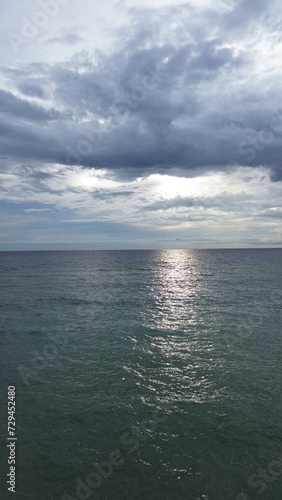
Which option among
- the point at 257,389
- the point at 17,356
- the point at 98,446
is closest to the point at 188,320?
the point at 257,389

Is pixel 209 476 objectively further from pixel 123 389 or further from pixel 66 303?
pixel 66 303

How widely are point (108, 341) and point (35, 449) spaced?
43.9 feet

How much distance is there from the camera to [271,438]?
39.0ft
